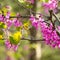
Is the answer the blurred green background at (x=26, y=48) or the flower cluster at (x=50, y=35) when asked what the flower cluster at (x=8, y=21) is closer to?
the blurred green background at (x=26, y=48)

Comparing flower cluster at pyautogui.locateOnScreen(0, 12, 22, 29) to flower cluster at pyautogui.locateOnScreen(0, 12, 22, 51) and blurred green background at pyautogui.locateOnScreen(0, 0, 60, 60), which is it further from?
blurred green background at pyautogui.locateOnScreen(0, 0, 60, 60)

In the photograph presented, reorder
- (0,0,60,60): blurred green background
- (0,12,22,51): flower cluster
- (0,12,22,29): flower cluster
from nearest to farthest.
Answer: (0,12,22,51): flower cluster, (0,12,22,29): flower cluster, (0,0,60,60): blurred green background

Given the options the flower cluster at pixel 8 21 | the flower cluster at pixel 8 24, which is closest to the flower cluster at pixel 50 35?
the flower cluster at pixel 8 24

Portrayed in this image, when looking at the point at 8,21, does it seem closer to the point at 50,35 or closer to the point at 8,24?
the point at 8,24

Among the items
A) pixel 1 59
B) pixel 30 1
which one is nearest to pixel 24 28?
pixel 30 1

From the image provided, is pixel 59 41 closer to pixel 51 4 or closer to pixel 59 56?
pixel 51 4

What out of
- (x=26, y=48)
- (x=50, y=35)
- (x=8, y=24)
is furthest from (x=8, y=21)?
(x=26, y=48)

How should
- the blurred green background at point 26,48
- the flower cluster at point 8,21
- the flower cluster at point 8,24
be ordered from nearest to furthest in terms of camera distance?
the flower cluster at point 8,24 → the flower cluster at point 8,21 → the blurred green background at point 26,48

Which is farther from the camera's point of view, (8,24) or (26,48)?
(26,48)

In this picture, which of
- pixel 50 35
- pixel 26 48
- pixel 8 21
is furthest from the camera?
pixel 26 48

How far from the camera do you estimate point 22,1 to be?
9.47ft

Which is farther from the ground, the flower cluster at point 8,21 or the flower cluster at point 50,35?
the flower cluster at point 8,21

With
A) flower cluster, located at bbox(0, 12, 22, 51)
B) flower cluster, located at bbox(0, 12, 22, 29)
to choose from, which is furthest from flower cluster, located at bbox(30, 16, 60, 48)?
flower cluster, located at bbox(0, 12, 22, 29)

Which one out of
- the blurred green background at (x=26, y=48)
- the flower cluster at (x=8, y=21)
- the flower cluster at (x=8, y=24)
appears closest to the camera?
the flower cluster at (x=8, y=24)
